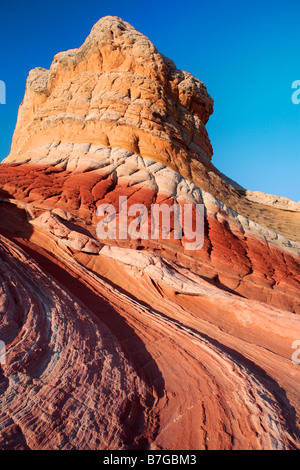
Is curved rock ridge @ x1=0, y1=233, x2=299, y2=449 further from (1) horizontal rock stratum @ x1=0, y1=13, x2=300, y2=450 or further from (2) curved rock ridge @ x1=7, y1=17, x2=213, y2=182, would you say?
(2) curved rock ridge @ x1=7, y1=17, x2=213, y2=182

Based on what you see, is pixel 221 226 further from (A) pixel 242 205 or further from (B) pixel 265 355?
(B) pixel 265 355

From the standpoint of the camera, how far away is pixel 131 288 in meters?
7.94

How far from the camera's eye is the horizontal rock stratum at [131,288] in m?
3.21

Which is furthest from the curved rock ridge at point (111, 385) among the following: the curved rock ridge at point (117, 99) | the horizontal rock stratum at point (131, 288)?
the curved rock ridge at point (117, 99)

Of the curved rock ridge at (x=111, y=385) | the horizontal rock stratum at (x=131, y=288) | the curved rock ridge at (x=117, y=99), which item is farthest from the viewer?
the curved rock ridge at (x=117, y=99)

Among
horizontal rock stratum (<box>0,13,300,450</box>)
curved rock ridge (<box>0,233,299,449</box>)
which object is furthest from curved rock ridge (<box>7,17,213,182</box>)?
curved rock ridge (<box>0,233,299,449</box>)

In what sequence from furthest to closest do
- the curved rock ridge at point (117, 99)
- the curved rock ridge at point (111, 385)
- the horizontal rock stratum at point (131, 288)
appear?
the curved rock ridge at point (117, 99)
the horizontal rock stratum at point (131, 288)
the curved rock ridge at point (111, 385)

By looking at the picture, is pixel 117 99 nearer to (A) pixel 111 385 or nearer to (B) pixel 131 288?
(B) pixel 131 288

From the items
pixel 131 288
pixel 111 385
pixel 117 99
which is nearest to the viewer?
pixel 111 385

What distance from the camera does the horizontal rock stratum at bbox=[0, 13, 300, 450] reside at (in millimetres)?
3209

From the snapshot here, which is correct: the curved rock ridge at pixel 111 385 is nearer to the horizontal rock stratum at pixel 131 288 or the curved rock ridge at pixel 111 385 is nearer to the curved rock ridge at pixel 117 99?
the horizontal rock stratum at pixel 131 288

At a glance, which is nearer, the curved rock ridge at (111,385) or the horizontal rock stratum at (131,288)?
the curved rock ridge at (111,385)

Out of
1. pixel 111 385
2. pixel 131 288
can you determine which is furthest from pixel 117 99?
pixel 111 385

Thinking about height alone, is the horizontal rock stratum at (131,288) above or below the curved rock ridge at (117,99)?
below
